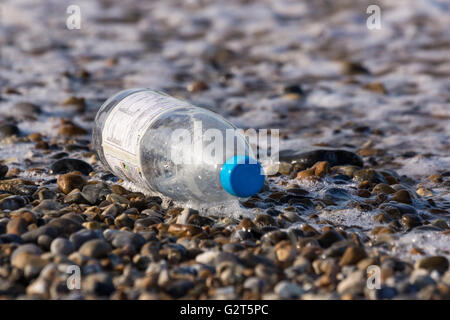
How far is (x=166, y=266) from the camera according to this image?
8.78 ft

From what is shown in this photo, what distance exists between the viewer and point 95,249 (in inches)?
107

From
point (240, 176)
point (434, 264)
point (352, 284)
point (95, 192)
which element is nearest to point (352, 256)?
point (352, 284)

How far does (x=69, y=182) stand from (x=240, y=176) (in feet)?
4.15

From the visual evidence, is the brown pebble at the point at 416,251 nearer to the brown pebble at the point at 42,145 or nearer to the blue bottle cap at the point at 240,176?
the blue bottle cap at the point at 240,176

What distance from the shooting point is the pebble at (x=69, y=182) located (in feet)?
12.1

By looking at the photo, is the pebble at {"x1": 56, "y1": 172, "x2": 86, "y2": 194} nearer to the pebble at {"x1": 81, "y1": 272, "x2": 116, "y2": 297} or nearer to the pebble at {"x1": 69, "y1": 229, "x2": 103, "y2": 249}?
the pebble at {"x1": 69, "y1": 229, "x2": 103, "y2": 249}

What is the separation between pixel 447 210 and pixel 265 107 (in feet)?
8.38

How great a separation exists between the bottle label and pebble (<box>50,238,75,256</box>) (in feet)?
2.15

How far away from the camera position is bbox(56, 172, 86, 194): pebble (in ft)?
12.1

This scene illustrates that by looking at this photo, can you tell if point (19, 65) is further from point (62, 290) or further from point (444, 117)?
point (62, 290)

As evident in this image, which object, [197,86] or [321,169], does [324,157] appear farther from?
[197,86]

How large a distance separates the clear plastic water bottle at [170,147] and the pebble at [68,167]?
655mm

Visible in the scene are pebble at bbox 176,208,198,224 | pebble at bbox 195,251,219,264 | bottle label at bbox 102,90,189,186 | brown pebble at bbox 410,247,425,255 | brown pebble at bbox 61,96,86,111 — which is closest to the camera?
pebble at bbox 195,251,219,264

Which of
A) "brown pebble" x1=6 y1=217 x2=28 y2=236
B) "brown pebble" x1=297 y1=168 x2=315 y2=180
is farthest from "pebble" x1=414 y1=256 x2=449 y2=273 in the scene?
"brown pebble" x1=6 y1=217 x2=28 y2=236
